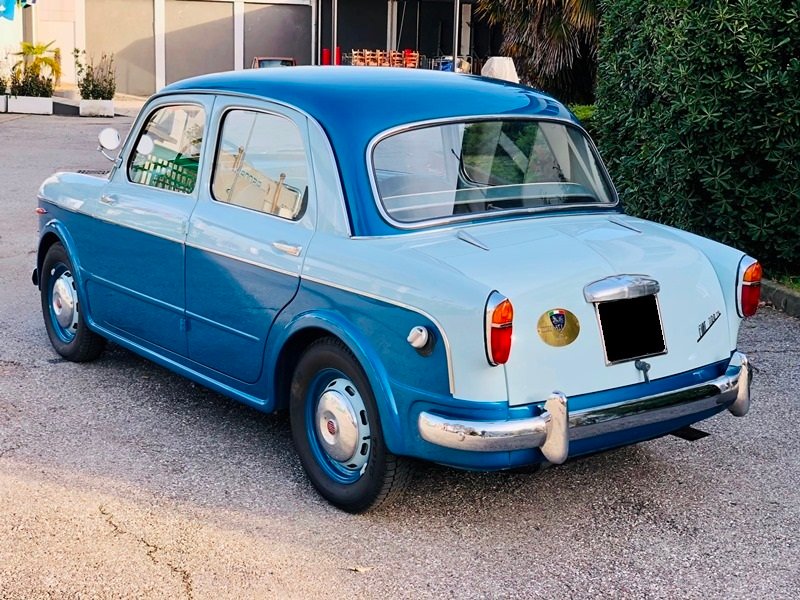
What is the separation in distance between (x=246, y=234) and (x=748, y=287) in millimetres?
2118

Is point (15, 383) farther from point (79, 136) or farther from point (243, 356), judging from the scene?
point (79, 136)

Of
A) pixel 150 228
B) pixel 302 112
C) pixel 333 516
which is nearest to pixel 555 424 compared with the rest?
pixel 333 516

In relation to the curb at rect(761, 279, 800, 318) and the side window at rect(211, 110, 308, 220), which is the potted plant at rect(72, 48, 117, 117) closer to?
the curb at rect(761, 279, 800, 318)

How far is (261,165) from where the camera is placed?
4934 mm

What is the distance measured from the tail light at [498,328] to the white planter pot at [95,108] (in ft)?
73.8

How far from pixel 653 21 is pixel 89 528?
6.81m

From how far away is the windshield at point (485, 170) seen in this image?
458cm

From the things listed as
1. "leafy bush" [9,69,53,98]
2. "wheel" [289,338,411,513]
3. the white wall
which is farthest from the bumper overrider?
the white wall

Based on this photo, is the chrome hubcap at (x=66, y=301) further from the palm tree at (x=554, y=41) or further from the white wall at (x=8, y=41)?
the white wall at (x=8, y=41)

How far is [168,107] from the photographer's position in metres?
5.66

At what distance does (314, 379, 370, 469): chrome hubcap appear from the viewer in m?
4.36

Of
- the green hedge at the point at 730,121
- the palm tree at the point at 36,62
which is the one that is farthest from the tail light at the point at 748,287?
the palm tree at the point at 36,62

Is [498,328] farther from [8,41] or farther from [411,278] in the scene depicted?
[8,41]

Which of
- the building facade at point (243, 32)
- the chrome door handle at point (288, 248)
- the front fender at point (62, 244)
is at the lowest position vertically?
the front fender at point (62, 244)
